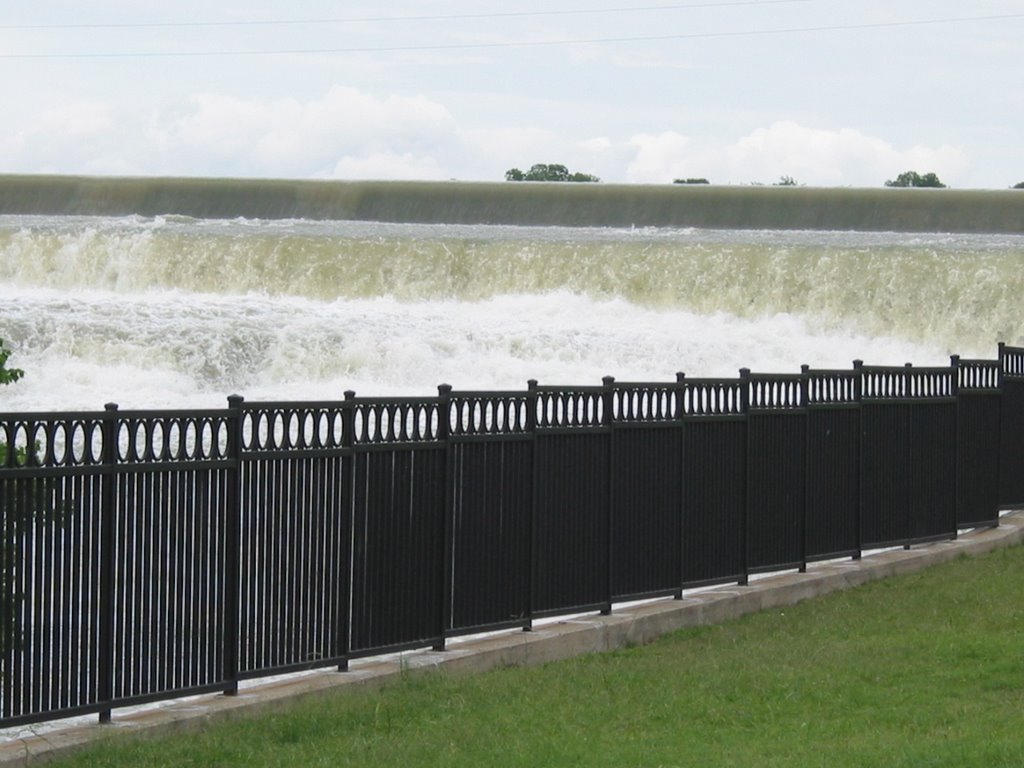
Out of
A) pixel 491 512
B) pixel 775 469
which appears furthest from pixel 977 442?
pixel 491 512

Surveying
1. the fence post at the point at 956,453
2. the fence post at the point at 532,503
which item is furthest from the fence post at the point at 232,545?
the fence post at the point at 956,453

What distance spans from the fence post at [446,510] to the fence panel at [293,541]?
65cm

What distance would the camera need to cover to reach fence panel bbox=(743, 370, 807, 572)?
11320 mm

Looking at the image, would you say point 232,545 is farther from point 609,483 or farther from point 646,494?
point 646,494

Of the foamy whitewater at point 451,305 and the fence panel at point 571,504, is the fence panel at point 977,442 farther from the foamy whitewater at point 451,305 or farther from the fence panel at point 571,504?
the foamy whitewater at point 451,305

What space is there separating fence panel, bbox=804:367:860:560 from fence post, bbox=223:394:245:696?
18.6ft

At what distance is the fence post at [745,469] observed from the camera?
438 inches

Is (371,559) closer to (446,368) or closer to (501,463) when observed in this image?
(501,463)

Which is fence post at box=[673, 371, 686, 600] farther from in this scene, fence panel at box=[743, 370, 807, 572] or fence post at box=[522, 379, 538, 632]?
fence post at box=[522, 379, 538, 632]

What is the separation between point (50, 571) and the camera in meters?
6.37

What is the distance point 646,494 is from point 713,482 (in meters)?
0.83

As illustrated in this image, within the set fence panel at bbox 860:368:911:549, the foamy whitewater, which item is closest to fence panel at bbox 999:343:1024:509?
fence panel at bbox 860:368:911:549

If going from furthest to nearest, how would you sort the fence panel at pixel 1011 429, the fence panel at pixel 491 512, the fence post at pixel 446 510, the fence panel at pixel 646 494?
1. the fence panel at pixel 1011 429
2. the fence panel at pixel 646 494
3. the fence panel at pixel 491 512
4. the fence post at pixel 446 510

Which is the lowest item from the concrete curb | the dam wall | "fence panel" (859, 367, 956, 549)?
the concrete curb
